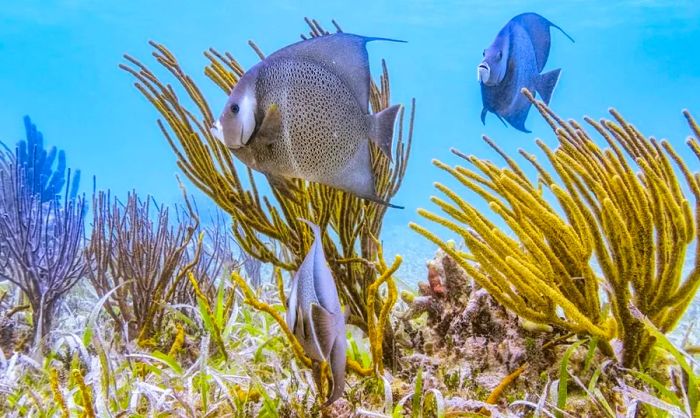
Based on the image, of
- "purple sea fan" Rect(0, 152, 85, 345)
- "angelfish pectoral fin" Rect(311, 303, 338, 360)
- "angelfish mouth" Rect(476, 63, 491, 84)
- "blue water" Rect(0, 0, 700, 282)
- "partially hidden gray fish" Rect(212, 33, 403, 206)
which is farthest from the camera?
"blue water" Rect(0, 0, 700, 282)

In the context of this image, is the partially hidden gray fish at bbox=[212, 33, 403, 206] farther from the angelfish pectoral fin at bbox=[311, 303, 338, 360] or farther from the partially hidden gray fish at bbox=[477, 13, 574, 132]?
the partially hidden gray fish at bbox=[477, 13, 574, 132]

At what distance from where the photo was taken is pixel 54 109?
120188mm

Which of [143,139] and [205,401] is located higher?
[143,139]

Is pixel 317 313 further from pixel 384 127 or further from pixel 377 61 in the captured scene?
pixel 377 61

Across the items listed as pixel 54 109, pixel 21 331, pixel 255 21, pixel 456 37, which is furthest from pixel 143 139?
pixel 21 331

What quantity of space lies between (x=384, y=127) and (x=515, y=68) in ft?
3.88

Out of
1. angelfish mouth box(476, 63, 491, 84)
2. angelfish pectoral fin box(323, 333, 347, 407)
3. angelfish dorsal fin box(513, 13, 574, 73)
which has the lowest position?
angelfish pectoral fin box(323, 333, 347, 407)

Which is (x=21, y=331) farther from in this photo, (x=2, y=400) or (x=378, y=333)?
(x=378, y=333)

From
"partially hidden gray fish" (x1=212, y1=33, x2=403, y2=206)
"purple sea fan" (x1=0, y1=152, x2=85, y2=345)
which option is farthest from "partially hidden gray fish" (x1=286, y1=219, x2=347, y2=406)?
"purple sea fan" (x1=0, y1=152, x2=85, y2=345)

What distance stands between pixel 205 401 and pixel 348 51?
1515mm

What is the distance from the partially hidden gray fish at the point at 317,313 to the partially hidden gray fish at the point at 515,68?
1521 mm

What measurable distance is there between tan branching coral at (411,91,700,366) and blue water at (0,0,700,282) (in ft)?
38.3

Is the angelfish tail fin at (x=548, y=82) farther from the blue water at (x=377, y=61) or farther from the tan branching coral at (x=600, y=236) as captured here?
the blue water at (x=377, y=61)

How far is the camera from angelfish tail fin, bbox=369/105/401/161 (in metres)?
1.76
